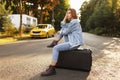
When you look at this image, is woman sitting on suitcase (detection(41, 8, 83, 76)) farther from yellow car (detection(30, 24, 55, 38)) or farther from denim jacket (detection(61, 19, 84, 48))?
yellow car (detection(30, 24, 55, 38))

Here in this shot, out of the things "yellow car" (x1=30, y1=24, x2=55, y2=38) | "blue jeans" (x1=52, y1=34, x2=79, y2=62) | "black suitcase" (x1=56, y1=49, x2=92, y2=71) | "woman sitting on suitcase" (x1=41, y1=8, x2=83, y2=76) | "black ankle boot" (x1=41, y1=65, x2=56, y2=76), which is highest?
"woman sitting on suitcase" (x1=41, y1=8, x2=83, y2=76)

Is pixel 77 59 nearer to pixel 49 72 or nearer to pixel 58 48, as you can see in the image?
pixel 58 48

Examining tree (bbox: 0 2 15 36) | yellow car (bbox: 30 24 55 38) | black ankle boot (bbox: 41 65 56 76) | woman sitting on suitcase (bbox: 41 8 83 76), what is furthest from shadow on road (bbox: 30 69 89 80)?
tree (bbox: 0 2 15 36)

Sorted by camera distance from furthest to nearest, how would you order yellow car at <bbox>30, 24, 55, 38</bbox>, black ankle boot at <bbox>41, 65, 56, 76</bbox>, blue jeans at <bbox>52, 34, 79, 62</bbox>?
yellow car at <bbox>30, 24, 55, 38</bbox>
blue jeans at <bbox>52, 34, 79, 62</bbox>
black ankle boot at <bbox>41, 65, 56, 76</bbox>

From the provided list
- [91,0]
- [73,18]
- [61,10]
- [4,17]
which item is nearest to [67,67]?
[73,18]

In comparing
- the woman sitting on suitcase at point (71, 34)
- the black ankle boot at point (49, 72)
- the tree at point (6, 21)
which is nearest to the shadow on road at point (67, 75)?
the black ankle boot at point (49, 72)

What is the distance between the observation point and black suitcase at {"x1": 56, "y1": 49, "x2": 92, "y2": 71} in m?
8.56

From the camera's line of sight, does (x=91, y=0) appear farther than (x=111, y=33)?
Yes

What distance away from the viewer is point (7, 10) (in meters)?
Result: 36.3

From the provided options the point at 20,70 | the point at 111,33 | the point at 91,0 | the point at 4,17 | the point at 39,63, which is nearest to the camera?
the point at 20,70

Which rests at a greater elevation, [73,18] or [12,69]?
[73,18]

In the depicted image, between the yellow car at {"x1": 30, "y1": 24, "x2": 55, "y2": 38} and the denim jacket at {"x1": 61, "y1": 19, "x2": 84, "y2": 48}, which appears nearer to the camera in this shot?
the denim jacket at {"x1": 61, "y1": 19, "x2": 84, "y2": 48}

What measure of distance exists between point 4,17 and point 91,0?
76398mm

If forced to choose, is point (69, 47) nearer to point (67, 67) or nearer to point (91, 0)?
point (67, 67)
